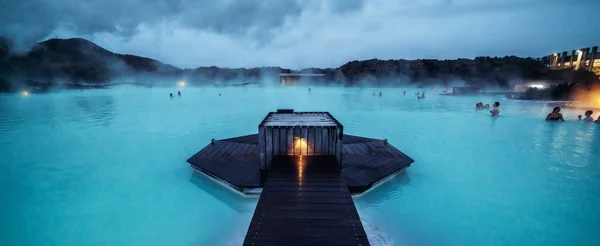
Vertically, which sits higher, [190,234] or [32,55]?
[32,55]

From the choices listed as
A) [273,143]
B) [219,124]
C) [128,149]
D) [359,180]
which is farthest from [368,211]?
[219,124]

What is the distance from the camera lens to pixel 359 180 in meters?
7.42

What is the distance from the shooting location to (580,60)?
60.5m

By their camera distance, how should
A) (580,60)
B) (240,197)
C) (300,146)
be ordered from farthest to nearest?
(580,60)
(300,146)
(240,197)

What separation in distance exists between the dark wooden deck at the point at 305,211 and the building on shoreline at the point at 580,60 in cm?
8314

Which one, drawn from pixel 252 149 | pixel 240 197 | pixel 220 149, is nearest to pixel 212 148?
pixel 220 149

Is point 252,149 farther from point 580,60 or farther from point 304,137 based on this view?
point 580,60

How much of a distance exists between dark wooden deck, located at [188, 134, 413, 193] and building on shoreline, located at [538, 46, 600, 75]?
3102 inches

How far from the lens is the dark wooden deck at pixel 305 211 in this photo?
3.90 meters

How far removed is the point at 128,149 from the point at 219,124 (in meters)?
8.55

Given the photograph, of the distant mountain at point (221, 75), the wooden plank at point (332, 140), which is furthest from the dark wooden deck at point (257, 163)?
the distant mountain at point (221, 75)

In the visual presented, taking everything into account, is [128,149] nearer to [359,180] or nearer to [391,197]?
[359,180]

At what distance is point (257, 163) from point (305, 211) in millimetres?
4115

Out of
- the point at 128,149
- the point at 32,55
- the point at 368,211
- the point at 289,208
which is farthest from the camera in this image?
the point at 32,55
